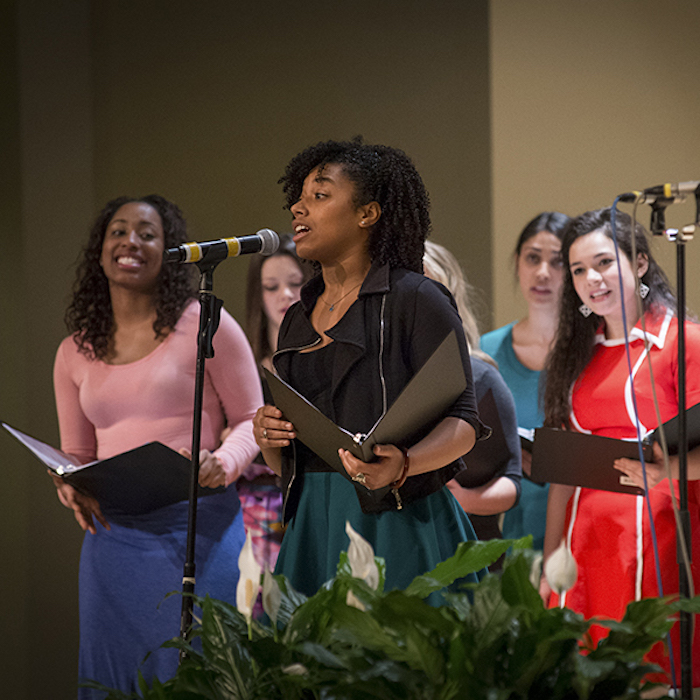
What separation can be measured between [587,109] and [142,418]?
89.2 inches

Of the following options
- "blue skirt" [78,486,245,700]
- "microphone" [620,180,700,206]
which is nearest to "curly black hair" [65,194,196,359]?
"blue skirt" [78,486,245,700]

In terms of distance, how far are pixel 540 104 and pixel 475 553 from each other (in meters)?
3.02

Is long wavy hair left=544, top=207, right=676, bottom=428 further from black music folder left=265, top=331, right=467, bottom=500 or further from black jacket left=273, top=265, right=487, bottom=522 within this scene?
black music folder left=265, top=331, right=467, bottom=500

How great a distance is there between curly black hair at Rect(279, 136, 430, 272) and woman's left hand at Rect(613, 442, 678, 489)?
80 cm

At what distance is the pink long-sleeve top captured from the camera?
7.56 feet

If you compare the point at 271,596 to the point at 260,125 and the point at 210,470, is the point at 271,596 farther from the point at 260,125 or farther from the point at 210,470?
the point at 260,125

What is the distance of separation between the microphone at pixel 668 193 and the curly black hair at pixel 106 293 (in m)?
1.37

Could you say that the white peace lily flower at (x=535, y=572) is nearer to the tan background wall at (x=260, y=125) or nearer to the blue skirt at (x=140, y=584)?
the blue skirt at (x=140, y=584)

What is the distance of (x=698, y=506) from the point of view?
220 cm

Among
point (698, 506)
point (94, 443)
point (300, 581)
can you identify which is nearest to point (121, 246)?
point (94, 443)

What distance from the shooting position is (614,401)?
7.53ft

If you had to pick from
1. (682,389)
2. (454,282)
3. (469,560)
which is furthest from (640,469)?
(469,560)

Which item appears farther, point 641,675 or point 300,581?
point 300,581

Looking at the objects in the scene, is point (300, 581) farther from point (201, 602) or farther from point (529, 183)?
point (529, 183)
